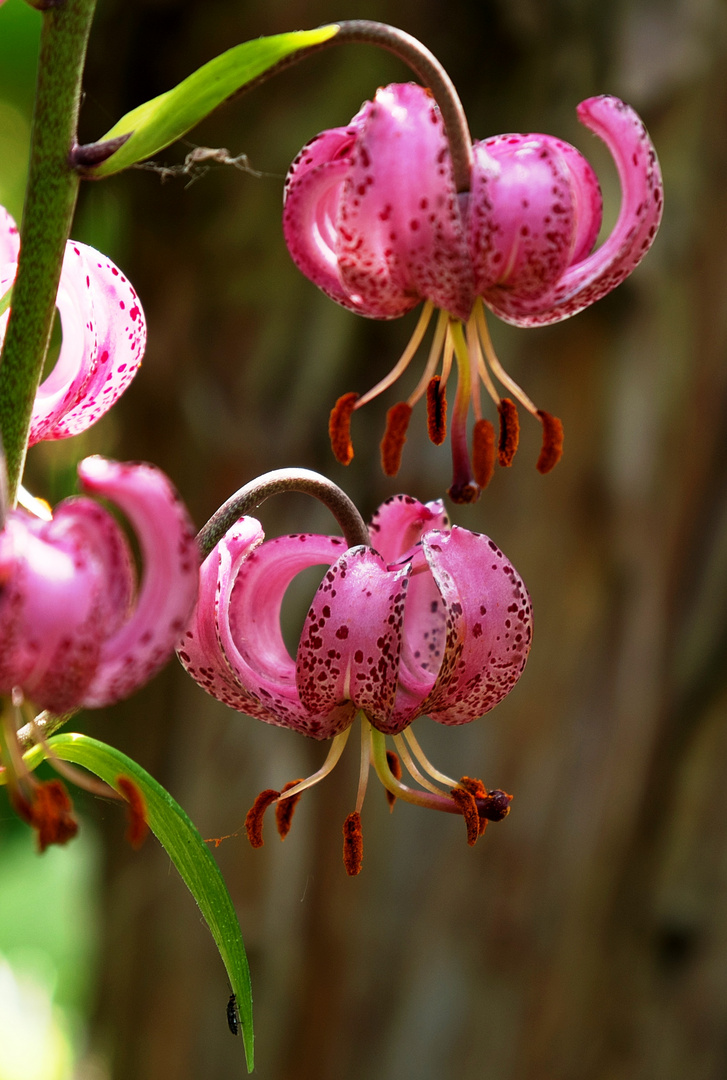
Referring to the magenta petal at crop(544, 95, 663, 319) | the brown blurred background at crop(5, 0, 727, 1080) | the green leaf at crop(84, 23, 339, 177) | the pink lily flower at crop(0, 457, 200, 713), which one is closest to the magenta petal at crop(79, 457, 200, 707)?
the pink lily flower at crop(0, 457, 200, 713)

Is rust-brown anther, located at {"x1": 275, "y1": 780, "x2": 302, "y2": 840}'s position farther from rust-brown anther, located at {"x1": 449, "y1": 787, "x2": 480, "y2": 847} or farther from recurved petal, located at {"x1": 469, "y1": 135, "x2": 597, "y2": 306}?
recurved petal, located at {"x1": 469, "y1": 135, "x2": 597, "y2": 306}

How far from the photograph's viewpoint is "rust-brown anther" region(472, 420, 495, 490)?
0.53m

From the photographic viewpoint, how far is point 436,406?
1.80ft

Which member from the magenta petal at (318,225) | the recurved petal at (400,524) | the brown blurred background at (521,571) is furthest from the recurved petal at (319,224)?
the brown blurred background at (521,571)

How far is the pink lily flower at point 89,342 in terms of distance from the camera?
532 mm

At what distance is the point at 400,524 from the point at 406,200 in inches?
7.3

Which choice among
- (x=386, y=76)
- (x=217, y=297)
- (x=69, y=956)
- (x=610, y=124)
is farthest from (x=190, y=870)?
(x=69, y=956)

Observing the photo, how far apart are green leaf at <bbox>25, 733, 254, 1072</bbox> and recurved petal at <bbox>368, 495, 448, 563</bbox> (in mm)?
166

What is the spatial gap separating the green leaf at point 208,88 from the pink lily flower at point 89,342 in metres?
0.12

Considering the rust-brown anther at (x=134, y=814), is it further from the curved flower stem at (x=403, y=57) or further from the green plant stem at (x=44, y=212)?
the curved flower stem at (x=403, y=57)

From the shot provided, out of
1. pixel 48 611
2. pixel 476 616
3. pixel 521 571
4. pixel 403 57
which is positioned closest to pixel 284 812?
pixel 476 616

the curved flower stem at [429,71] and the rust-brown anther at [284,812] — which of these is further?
the rust-brown anther at [284,812]

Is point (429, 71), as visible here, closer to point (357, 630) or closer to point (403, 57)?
point (403, 57)

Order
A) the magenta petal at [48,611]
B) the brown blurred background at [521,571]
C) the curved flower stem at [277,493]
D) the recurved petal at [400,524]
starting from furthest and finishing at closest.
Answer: the brown blurred background at [521,571] → the recurved petal at [400,524] → the curved flower stem at [277,493] → the magenta petal at [48,611]
